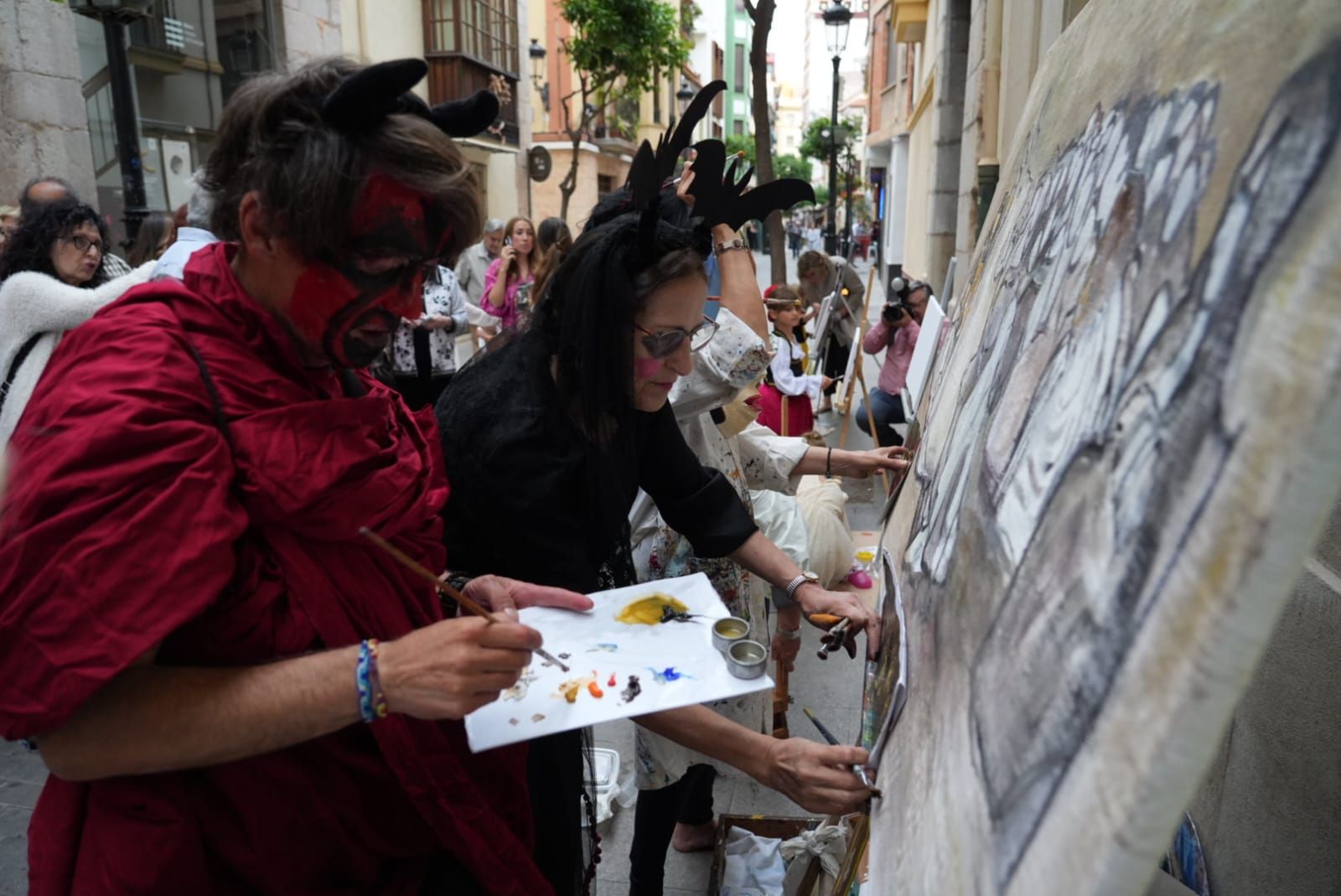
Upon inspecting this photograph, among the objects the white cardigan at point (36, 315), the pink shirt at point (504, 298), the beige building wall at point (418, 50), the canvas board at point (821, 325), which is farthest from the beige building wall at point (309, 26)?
the white cardigan at point (36, 315)

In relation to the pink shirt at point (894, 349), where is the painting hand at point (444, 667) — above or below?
above

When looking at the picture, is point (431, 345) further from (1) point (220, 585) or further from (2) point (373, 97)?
(1) point (220, 585)

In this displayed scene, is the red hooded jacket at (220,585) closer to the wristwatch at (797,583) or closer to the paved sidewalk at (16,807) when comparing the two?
the wristwatch at (797,583)

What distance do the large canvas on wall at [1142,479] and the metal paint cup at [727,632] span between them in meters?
0.33

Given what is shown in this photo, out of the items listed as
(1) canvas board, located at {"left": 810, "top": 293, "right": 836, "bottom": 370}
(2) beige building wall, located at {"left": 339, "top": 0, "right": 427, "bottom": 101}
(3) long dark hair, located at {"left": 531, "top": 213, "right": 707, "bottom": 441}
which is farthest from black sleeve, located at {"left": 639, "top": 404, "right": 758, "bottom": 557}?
(2) beige building wall, located at {"left": 339, "top": 0, "right": 427, "bottom": 101}

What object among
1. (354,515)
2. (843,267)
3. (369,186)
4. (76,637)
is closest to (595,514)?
(354,515)

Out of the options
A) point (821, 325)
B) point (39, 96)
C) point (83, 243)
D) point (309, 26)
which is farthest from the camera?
point (309, 26)

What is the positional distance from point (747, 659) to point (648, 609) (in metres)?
0.28

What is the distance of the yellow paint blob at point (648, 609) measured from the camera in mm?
1527

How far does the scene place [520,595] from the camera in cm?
155

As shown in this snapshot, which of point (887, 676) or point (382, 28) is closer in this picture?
point (887, 676)

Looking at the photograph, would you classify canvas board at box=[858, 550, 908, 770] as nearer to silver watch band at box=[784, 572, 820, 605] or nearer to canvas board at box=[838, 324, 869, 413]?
silver watch band at box=[784, 572, 820, 605]

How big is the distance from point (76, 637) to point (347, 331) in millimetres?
499

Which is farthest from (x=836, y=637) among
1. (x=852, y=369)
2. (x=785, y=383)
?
(x=852, y=369)
